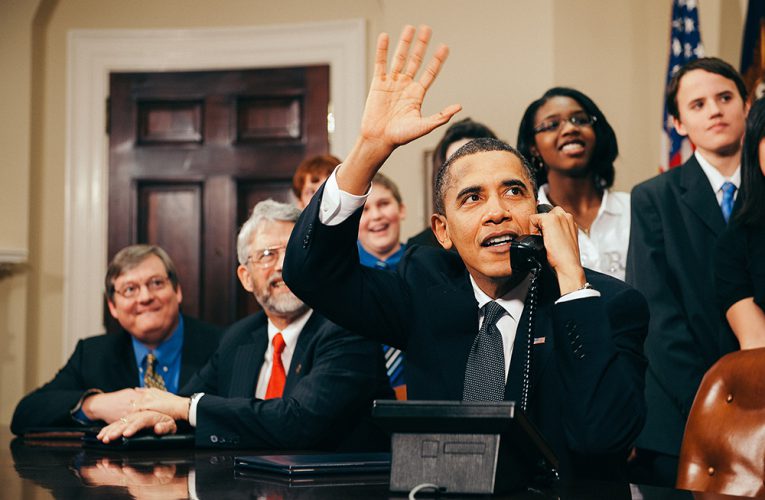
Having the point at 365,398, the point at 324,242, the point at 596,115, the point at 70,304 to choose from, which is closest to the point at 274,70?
the point at 70,304

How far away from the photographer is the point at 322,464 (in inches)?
63.9

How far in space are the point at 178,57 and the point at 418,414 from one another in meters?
4.76

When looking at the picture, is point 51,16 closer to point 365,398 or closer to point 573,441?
point 365,398

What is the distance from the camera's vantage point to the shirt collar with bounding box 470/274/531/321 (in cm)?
194

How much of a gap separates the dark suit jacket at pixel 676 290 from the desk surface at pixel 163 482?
4.20 ft

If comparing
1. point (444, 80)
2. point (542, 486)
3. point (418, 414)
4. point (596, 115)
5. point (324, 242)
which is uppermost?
point (444, 80)

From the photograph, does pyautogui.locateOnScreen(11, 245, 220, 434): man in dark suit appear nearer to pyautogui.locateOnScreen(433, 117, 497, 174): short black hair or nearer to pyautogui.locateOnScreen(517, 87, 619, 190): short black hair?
pyautogui.locateOnScreen(433, 117, 497, 174): short black hair

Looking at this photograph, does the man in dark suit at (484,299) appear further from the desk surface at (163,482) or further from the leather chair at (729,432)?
the desk surface at (163,482)

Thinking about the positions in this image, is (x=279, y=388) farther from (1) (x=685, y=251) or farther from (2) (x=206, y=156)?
(2) (x=206, y=156)

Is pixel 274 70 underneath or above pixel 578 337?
above

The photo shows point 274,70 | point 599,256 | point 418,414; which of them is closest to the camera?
point 418,414

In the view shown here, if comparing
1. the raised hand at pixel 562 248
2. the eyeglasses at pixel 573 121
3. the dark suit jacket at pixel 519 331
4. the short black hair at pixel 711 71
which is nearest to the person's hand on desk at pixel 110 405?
the dark suit jacket at pixel 519 331

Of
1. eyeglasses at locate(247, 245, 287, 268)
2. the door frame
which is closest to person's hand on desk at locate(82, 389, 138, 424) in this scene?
eyeglasses at locate(247, 245, 287, 268)

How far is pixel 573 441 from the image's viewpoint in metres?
1.76
